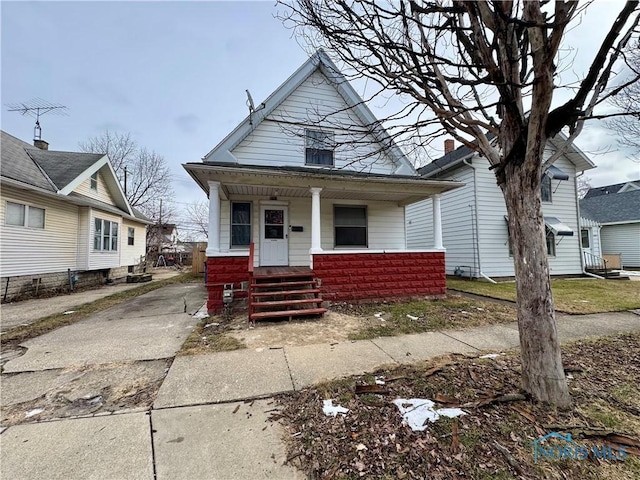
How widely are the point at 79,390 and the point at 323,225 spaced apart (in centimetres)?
654

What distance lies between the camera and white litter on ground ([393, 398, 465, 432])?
2234mm

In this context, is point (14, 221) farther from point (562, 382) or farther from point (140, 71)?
point (562, 382)

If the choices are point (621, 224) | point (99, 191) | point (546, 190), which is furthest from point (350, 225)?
point (621, 224)

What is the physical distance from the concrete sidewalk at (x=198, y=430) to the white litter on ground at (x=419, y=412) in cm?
83

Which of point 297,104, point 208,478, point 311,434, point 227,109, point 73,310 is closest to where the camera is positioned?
point 208,478

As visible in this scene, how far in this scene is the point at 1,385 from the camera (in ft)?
10.3

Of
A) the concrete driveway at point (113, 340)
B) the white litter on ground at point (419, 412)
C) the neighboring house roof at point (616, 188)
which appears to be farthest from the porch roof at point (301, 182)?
the neighboring house roof at point (616, 188)

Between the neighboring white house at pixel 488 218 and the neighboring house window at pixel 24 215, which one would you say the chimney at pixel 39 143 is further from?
the neighboring white house at pixel 488 218

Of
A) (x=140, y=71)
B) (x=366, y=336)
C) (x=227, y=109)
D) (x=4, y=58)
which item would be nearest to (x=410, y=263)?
(x=366, y=336)

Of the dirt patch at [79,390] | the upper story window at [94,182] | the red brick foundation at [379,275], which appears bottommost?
the dirt patch at [79,390]

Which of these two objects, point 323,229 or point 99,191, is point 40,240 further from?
point 323,229

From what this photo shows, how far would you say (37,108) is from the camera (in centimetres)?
1386

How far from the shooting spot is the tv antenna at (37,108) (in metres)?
13.8

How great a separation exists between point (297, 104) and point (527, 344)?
831cm
